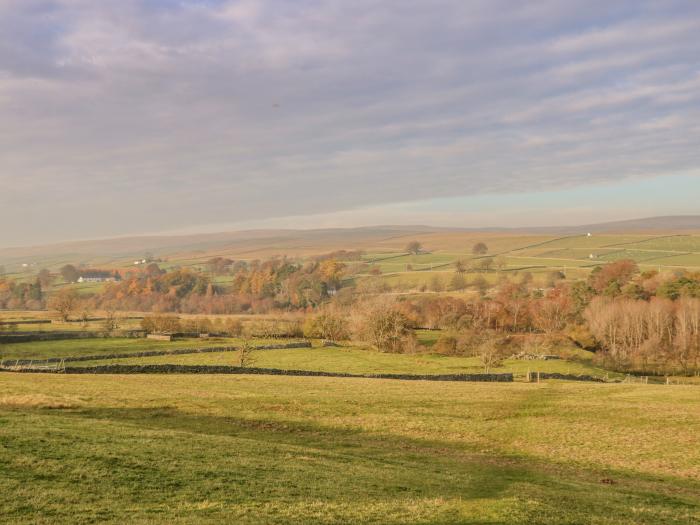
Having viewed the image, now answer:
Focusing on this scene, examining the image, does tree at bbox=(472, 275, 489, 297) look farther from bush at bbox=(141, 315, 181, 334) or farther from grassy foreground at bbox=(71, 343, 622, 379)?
bush at bbox=(141, 315, 181, 334)

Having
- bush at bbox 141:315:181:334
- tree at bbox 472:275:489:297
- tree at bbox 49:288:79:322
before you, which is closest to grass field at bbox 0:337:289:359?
bush at bbox 141:315:181:334

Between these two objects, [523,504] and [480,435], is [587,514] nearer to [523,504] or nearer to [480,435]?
[523,504]

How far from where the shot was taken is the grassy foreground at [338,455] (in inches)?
698

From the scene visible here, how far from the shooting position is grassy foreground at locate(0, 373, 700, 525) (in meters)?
17.7

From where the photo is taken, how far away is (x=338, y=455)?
2656cm

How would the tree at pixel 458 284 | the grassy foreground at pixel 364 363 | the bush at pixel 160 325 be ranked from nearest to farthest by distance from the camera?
1. the grassy foreground at pixel 364 363
2. the bush at pixel 160 325
3. the tree at pixel 458 284

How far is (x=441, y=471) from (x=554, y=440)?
1058cm

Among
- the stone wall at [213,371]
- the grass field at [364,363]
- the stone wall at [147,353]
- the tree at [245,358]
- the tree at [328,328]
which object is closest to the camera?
the stone wall at [213,371]

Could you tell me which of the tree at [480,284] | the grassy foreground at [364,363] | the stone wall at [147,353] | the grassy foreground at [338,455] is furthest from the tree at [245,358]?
the tree at [480,284]

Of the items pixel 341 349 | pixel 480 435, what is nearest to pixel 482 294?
pixel 341 349

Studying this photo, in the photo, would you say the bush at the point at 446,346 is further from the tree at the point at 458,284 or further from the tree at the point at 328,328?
the tree at the point at 458,284

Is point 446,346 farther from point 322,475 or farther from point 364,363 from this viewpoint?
point 322,475

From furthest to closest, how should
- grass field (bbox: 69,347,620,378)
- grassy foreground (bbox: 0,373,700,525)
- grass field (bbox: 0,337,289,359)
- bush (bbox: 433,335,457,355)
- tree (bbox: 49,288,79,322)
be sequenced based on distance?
tree (bbox: 49,288,79,322)
bush (bbox: 433,335,457,355)
grass field (bbox: 0,337,289,359)
grass field (bbox: 69,347,620,378)
grassy foreground (bbox: 0,373,700,525)

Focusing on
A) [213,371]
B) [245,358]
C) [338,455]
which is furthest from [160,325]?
[338,455]
